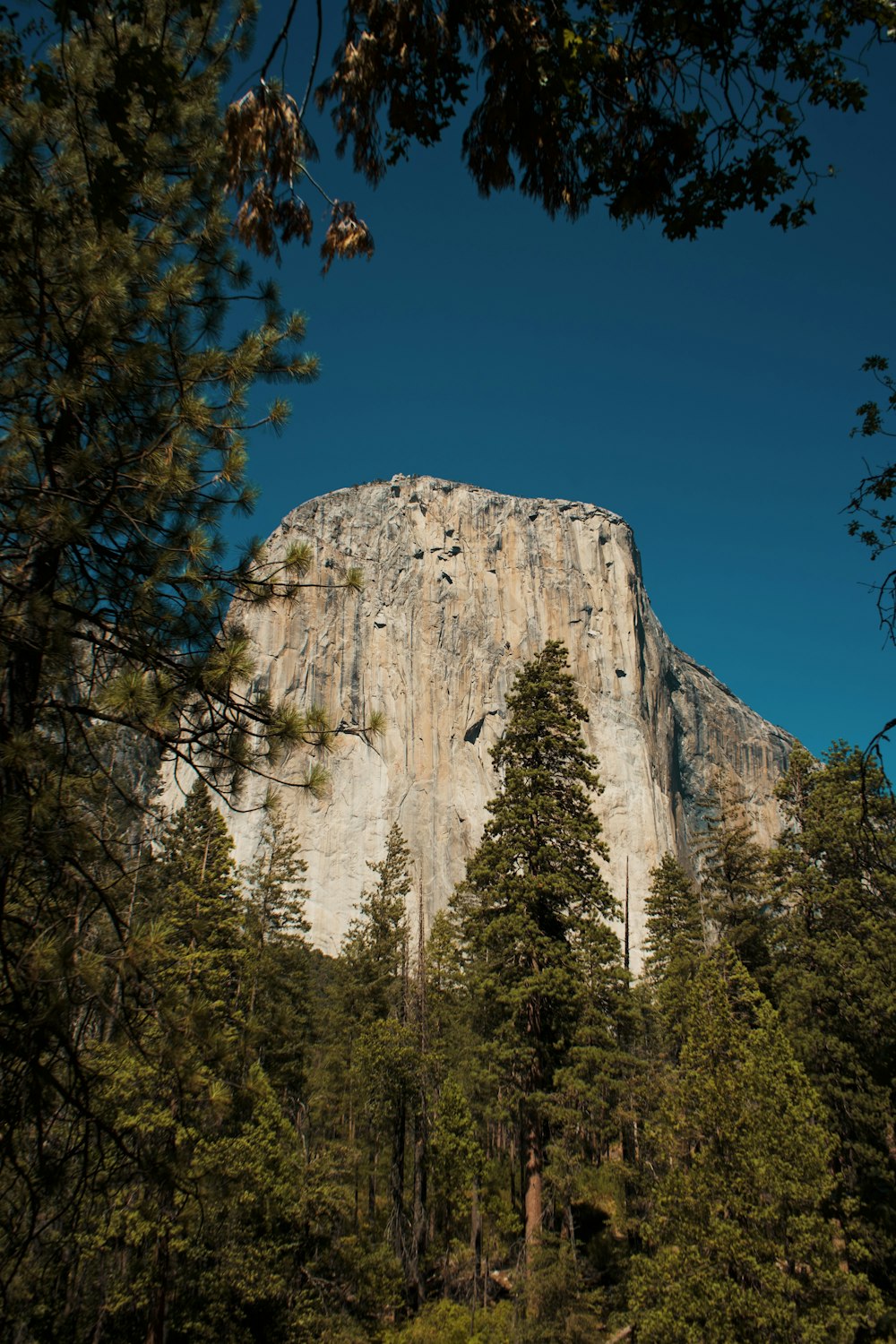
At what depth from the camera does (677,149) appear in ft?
11.5

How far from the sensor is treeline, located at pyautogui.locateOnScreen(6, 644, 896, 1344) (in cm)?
1096

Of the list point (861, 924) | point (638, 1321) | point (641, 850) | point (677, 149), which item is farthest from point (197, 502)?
point (641, 850)

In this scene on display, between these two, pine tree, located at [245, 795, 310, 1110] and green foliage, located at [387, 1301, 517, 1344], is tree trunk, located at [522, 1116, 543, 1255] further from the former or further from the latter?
pine tree, located at [245, 795, 310, 1110]

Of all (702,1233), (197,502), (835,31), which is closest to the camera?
(835,31)

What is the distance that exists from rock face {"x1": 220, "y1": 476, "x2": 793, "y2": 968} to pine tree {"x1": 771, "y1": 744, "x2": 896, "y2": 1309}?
4216 centimetres

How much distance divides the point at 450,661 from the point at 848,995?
55.1m

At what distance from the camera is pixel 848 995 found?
53.4ft

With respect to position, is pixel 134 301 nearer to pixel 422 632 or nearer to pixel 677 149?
pixel 677 149

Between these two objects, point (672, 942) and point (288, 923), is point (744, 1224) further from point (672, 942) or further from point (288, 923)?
point (288, 923)

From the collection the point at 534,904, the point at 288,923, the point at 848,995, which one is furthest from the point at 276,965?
the point at 848,995

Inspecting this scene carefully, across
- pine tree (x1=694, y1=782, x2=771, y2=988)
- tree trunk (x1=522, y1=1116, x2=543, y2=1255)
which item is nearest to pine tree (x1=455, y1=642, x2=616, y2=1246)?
tree trunk (x1=522, y1=1116, x2=543, y2=1255)

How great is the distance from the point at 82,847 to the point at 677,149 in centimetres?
398

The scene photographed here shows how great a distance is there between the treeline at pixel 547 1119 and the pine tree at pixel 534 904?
0.17ft

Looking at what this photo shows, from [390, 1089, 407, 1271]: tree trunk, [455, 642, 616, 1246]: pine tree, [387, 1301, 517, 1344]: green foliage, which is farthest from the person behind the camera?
[390, 1089, 407, 1271]: tree trunk
